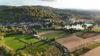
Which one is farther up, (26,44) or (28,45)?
(28,45)

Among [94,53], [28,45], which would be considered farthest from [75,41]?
[94,53]

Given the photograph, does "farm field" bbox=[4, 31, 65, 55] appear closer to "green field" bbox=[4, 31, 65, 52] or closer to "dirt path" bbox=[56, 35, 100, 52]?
"green field" bbox=[4, 31, 65, 52]

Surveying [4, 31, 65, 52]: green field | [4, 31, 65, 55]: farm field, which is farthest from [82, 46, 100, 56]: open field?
[4, 31, 65, 52]: green field

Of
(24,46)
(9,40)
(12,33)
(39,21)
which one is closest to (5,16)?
(39,21)

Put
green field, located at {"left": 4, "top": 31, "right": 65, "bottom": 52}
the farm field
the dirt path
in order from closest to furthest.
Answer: the farm field, green field, located at {"left": 4, "top": 31, "right": 65, "bottom": 52}, the dirt path

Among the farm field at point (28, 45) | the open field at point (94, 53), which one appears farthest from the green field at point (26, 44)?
the open field at point (94, 53)

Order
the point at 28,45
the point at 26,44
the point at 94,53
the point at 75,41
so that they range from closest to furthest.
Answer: the point at 94,53
the point at 28,45
the point at 26,44
the point at 75,41

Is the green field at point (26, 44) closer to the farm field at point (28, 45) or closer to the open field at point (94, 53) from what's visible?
the farm field at point (28, 45)

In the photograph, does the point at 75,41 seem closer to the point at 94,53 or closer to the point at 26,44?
the point at 26,44
